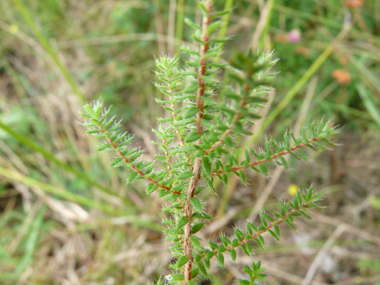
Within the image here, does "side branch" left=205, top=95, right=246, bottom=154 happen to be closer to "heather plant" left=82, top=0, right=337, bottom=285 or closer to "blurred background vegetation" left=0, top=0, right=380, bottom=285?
"heather plant" left=82, top=0, right=337, bottom=285

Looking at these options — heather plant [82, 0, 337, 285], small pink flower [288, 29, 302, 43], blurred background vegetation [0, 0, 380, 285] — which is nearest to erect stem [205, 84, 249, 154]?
heather plant [82, 0, 337, 285]

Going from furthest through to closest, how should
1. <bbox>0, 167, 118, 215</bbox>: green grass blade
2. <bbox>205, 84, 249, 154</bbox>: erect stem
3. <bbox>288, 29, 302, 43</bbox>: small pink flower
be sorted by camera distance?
1. <bbox>288, 29, 302, 43</bbox>: small pink flower
2. <bbox>0, 167, 118, 215</bbox>: green grass blade
3. <bbox>205, 84, 249, 154</bbox>: erect stem

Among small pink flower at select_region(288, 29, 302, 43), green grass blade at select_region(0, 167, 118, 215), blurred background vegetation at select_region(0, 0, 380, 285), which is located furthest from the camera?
small pink flower at select_region(288, 29, 302, 43)

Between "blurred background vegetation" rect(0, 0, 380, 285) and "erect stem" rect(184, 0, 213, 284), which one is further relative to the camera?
"blurred background vegetation" rect(0, 0, 380, 285)

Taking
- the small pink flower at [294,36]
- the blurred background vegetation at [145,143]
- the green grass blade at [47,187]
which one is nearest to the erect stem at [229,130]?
the blurred background vegetation at [145,143]

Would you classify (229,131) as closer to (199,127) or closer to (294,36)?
(199,127)

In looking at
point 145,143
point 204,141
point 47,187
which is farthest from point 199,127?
point 145,143
